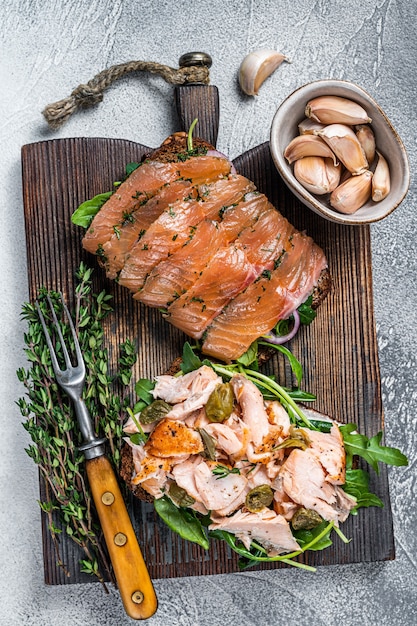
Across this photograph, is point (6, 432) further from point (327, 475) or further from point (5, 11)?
point (5, 11)

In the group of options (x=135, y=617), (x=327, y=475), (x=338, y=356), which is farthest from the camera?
(x=338, y=356)

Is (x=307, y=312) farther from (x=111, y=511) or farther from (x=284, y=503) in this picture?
(x=111, y=511)

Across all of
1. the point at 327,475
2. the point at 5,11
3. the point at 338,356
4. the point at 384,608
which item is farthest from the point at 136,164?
the point at 384,608

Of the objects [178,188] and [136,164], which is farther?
[136,164]

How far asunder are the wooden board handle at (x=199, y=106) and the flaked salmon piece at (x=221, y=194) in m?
0.32

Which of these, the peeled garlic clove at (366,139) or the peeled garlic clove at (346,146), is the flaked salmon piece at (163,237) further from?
the peeled garlic clove at (366,139)

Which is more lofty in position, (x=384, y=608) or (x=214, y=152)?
(x=214, y=152)

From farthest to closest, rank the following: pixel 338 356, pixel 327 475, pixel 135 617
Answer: pixel 338 356 < pixel 135 617 < pixel 327 475

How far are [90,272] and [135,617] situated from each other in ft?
4.20

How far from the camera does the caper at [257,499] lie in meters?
2.37

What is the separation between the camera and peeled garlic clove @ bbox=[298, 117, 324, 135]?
2.50 metres

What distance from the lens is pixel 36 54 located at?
283 cm

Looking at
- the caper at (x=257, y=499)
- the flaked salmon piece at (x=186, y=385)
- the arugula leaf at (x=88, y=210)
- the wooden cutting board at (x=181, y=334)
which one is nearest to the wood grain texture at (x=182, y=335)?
the wooden cutting board at (x=181, y=334)

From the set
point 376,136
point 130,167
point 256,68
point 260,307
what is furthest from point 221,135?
point 260,307
